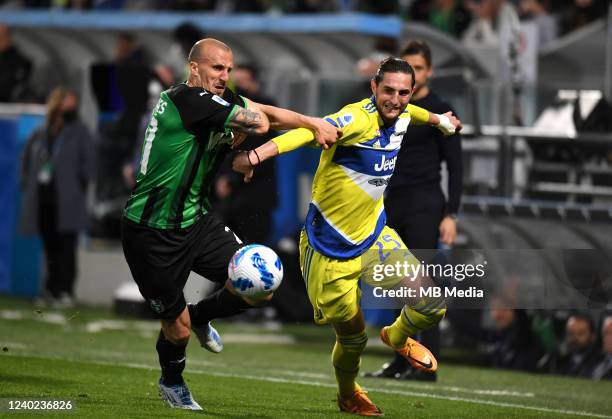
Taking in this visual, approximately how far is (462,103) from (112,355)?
4.88 metres

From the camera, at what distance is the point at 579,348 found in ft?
45.5

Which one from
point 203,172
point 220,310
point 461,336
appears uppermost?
point 203,172

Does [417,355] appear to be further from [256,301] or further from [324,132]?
[324,132]

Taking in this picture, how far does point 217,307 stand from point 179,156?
107 cm

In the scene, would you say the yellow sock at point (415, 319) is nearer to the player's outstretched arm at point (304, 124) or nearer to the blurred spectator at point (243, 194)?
the player's outstretched arm at point (304, 124)

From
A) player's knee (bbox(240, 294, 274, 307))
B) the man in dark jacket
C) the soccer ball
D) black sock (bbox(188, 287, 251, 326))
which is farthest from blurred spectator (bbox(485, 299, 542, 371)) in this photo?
the soccer ball

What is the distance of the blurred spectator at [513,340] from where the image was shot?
1416 cm

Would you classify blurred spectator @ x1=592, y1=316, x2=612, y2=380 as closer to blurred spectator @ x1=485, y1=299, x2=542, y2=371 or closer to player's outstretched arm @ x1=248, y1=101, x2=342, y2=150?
blurred spectator @ x1=485, y1=299, x2=542, y2=371

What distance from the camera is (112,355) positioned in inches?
536

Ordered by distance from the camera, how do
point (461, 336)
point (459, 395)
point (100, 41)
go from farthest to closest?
point (100, 41) → point (461, 336) → point (459, 395)

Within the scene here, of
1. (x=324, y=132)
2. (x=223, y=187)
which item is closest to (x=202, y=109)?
(x=324, y=132)

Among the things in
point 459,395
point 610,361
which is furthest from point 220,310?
point 610,361

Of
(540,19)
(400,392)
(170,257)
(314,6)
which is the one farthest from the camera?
(314,6)

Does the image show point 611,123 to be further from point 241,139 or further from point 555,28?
point 555,28
